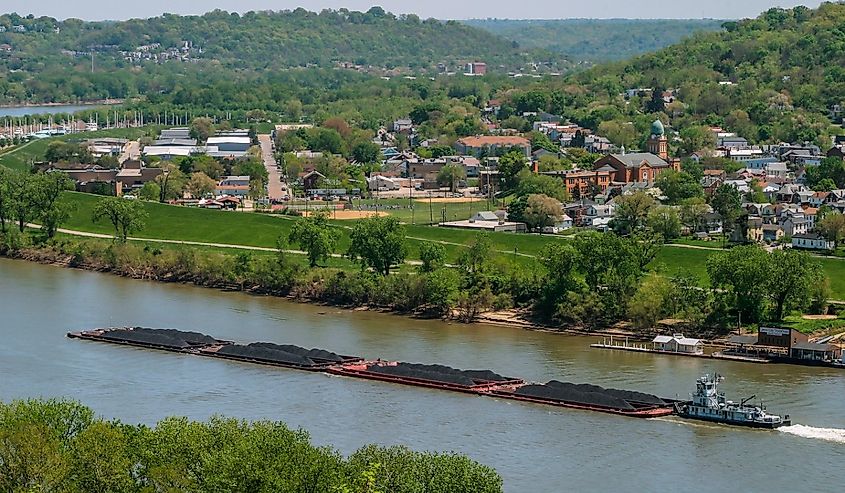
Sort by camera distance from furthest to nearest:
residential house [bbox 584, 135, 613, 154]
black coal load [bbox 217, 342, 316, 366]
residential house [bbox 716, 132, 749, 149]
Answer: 1. residential house [bbox 584, 135, 613, 154]
2. residential house [bbox 716, 132, 749, 149]
3. black coal load [bbox 217, 342, 316, 366]

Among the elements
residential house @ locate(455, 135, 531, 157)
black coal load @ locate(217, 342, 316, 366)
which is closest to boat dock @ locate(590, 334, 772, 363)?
black coal load @ locate(217, 342, 316, 366)

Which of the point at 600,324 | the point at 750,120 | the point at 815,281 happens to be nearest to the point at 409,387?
the point at 600,324

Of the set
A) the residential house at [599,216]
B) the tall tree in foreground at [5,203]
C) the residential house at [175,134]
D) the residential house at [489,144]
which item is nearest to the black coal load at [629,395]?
the residential house at [599,216]

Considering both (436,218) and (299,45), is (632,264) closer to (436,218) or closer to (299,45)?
(436,218)

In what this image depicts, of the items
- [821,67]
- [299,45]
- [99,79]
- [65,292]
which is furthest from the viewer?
[299,45]

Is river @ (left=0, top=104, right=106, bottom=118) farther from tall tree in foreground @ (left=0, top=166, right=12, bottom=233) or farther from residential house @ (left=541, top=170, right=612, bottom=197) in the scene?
tall tree in foreground @ (left=0, top=166, right=12, bottom=233)

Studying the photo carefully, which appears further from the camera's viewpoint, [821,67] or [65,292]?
[821,67]
